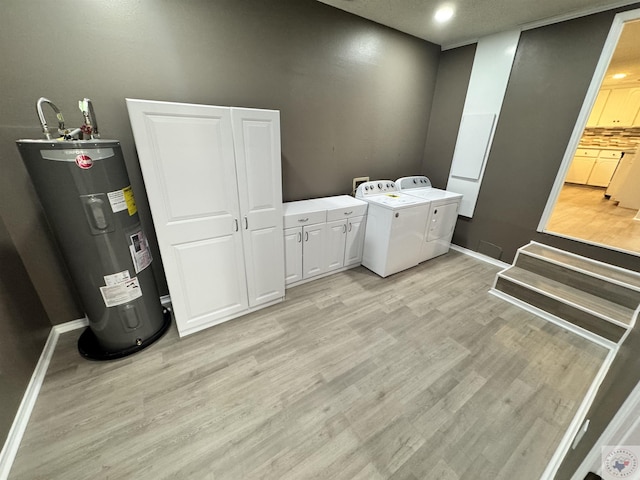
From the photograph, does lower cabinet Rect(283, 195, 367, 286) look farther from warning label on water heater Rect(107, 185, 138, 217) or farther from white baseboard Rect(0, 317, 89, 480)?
white baseboard Rect(0, 317, 89, 480)

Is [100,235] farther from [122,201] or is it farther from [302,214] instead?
[302,214]

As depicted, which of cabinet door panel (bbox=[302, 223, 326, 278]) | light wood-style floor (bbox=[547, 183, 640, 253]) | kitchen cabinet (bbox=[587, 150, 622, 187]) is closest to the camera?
cabinet door panel (bbox=[302, 223, 326, 278])

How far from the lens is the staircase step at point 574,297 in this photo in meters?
2.09

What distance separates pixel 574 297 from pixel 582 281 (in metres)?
0.22

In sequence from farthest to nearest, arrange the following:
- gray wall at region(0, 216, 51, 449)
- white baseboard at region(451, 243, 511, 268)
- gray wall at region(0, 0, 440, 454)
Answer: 1. white baseboard at region(451, 243, 511, 268)
2. gray wall at region(0, 0, 440, 454)
3. gray wall at region(0, 216, 51, 449)

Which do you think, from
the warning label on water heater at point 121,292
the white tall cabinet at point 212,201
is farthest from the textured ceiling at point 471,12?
the warning label on water heater at point 121,292

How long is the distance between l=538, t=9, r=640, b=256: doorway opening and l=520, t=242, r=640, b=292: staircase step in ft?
0.61

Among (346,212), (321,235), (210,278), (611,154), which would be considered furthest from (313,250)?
(611,154)

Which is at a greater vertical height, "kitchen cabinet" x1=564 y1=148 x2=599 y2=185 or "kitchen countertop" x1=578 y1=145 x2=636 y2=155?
"kitchen countertop" x1=578 y1=145 x2=636 y2=155

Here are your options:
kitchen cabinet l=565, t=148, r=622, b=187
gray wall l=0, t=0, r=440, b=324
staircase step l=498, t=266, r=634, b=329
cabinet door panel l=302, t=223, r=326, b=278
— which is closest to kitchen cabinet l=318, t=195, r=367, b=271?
cabinet door panel l=302, t=223, r=326, b=278

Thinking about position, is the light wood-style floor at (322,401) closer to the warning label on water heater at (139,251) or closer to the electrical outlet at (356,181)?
the warning label on water heater at (139,251)

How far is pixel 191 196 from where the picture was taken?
68.4 inches

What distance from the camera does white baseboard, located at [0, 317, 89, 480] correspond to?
124 cm

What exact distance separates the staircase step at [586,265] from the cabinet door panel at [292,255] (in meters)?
2.48
